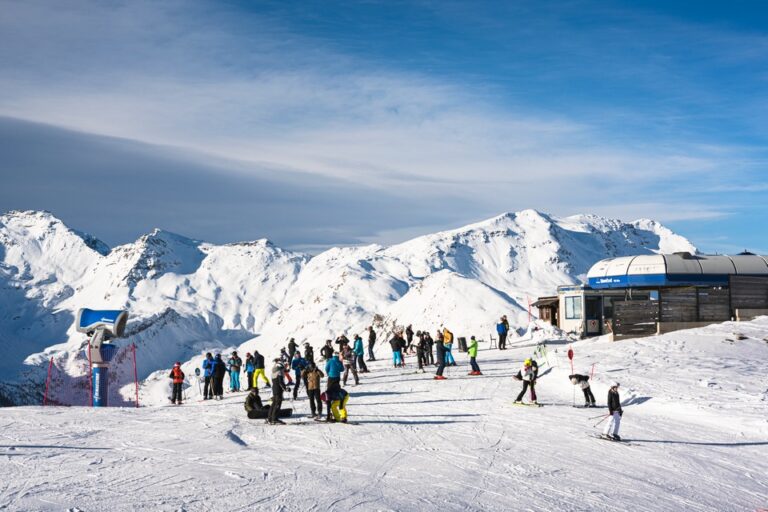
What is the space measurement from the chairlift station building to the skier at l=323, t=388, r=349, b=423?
64.9ft

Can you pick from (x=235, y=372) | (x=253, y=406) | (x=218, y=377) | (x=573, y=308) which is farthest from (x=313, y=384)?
(x=573, y=308)

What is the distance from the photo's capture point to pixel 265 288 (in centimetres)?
17400

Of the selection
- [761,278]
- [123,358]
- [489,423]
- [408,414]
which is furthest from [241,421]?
[123,358]

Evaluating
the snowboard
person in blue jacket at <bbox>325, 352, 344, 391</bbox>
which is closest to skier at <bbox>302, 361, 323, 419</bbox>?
person in blue jacket at <bbox>325, 352, 344, 391</bbox>

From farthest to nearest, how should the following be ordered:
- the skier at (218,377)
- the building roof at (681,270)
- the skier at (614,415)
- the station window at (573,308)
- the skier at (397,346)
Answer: the building roof at (681,270) → the station window at (573,308) → the skier at (397,346) → the skier at (218,377) → the skier at (614,415)

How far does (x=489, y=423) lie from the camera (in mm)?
16922

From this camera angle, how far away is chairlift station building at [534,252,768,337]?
33.5 m

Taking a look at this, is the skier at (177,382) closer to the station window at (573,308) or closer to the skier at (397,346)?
the skier at (397,346)

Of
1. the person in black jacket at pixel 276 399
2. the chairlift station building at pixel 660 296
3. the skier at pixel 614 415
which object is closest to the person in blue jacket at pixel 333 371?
the person in black jacket at pixel 276 399

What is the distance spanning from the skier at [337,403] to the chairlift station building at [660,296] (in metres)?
19.8

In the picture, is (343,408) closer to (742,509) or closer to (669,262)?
(742,509)

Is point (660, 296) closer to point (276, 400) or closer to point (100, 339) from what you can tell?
point (276, 400)

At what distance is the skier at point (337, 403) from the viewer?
1666cm

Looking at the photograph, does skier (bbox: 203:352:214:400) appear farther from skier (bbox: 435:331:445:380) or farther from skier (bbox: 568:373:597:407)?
skier (bbox: 568:373:597:407)
